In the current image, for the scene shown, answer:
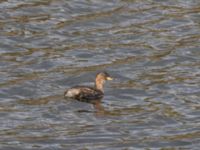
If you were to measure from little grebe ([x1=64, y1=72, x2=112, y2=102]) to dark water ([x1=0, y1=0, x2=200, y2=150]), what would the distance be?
161 mm

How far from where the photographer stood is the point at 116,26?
24.8 meters

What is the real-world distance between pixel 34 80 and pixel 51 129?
2985 millimetres

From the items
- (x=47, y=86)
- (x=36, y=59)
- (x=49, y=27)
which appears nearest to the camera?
(x=47, y=86)

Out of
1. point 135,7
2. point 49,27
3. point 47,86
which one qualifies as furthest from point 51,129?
point 135,7

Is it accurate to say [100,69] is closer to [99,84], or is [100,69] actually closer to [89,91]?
[99,84]

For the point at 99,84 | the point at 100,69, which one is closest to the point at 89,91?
the point at 99,84

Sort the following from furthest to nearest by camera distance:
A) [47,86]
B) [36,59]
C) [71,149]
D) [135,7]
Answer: [135,7]
[36,59]
[47,86]
[71,149]

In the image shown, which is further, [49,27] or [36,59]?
[49,27]

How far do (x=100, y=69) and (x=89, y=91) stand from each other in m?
1.64

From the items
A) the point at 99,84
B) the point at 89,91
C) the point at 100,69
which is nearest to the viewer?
the point at 89,91

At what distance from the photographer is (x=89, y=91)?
67.4 feet

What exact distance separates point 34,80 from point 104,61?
6.48 ft

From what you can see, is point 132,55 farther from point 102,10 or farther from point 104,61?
point 102,10

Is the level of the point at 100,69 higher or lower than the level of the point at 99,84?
higher
